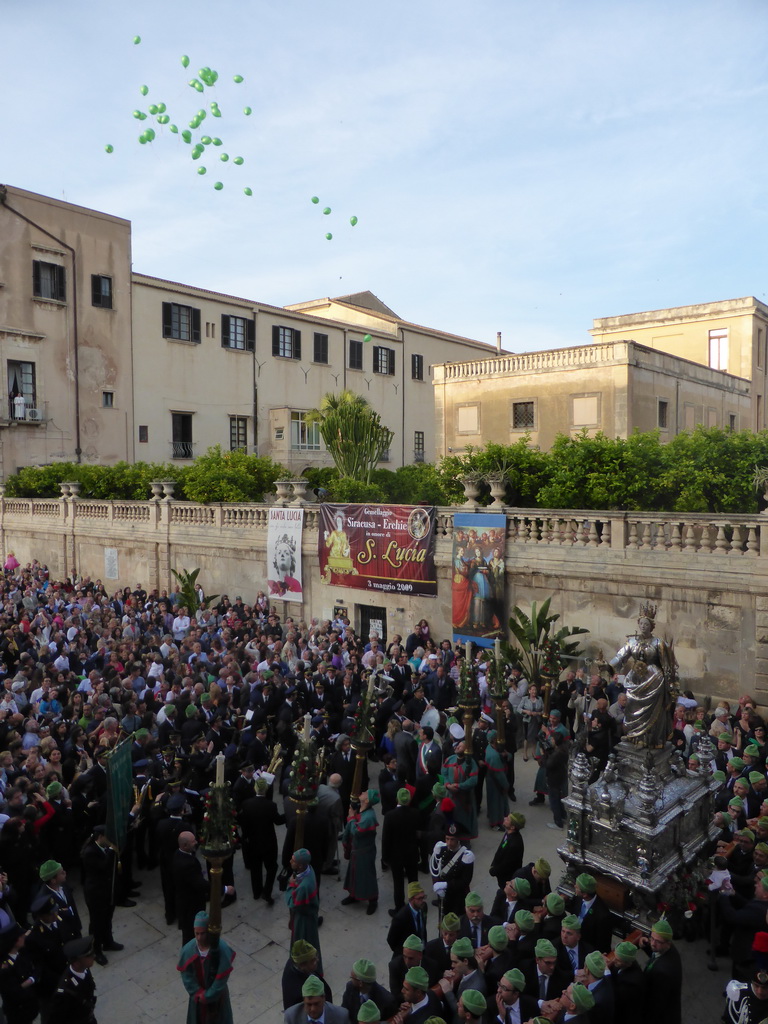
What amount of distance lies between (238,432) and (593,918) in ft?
119

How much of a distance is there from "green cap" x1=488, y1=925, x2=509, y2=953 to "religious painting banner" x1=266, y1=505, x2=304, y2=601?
572 inches

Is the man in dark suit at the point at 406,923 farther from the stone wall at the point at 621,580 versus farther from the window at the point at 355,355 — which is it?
the window at the point at 355,355

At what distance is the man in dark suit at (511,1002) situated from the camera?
5.15m

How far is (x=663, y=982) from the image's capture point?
5.71 m

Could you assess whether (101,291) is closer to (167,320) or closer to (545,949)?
(167,320)

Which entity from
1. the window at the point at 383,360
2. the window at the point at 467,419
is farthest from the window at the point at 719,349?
the window at the point at 383,360

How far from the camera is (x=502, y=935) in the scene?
228 inches

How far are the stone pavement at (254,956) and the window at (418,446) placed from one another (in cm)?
4136

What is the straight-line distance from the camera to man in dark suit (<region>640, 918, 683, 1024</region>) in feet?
18.7

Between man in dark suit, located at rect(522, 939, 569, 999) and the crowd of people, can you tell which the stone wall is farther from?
man in dark suit, located at rect(522, 939, 569, 999)

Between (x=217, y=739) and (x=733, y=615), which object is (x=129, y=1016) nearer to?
(x=217, y=739)

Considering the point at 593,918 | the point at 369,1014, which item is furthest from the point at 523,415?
the point at 369,1014

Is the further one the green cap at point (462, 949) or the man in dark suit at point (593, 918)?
the man in dark suit at point (593, 918)

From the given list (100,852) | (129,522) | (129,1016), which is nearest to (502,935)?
(129,1016)
